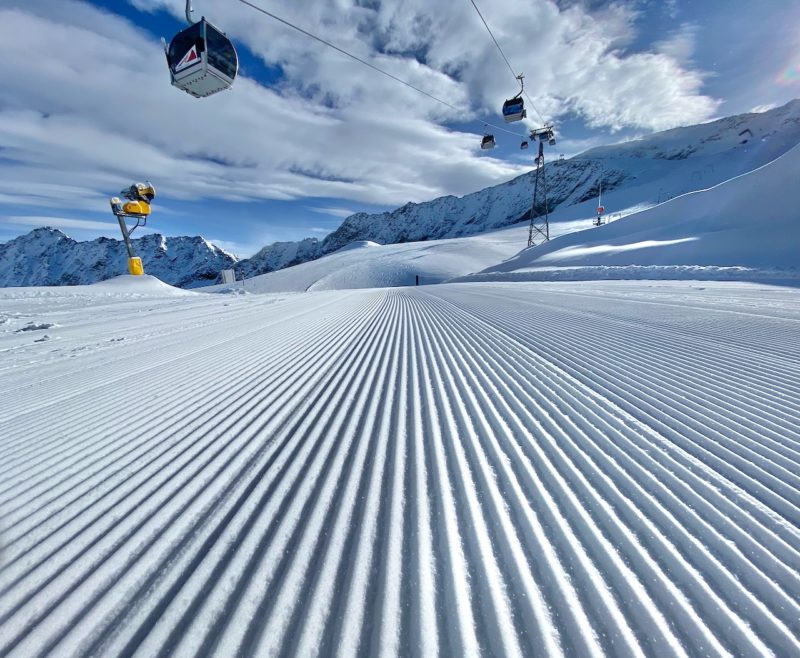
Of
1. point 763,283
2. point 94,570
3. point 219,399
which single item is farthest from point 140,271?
point 763,283

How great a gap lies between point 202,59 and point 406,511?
9756 millimetres

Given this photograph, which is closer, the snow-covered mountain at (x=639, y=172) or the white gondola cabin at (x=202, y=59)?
the white gondola cabin at (x=202, y=59)

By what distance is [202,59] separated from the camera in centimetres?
745

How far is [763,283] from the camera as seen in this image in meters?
9.35

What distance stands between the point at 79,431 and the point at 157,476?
95 cm

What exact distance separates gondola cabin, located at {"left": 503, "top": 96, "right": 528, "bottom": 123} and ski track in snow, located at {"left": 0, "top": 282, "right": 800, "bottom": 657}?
17436 mm

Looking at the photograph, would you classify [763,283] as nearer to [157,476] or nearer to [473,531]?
[473,531]

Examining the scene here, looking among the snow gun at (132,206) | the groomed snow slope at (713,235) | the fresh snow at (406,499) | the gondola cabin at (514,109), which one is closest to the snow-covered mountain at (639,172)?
the groomed snow slope at (713,235)

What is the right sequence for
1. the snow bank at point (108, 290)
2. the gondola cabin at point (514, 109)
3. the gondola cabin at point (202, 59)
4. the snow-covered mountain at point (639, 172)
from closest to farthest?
1. the gondola cabin at point (202, 59)
2. the snow bank at point (108, 290)
3. the gondola cabin at point (514, 109)
4. the snow-covered mountain at point (639, 172)

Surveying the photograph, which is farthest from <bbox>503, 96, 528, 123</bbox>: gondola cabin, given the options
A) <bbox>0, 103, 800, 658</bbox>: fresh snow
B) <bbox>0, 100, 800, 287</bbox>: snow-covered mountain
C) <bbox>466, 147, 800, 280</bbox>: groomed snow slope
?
<bbox>0, 100, 800, 287</bbox>: snow-covered mountain

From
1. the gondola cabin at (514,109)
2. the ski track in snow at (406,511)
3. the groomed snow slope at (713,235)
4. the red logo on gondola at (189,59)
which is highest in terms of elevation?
the gondola cabin at (514,109)

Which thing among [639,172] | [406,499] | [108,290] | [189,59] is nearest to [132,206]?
[108,290]

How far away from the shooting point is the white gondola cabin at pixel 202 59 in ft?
24.5

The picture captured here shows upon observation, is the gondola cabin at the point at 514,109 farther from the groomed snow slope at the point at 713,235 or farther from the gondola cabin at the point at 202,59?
the gondola cabin at the point at 202,59
